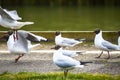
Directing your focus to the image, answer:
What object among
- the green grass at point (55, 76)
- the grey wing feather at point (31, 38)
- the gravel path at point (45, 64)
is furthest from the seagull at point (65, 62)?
the grey wing feather at point (31, 38)

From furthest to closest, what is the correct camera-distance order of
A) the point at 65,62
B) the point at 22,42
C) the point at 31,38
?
the point at 22,42 < the point at 31,38 < the point at 65,62

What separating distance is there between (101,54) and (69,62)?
2.50 metres

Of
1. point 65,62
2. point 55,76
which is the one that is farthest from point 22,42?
point 65,62

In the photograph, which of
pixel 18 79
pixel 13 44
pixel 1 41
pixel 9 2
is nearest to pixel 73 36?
pixel 1 41

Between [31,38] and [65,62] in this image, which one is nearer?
[65,62]

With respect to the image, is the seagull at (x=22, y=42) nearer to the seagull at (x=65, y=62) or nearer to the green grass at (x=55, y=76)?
the green grass at (x=55, y=76)

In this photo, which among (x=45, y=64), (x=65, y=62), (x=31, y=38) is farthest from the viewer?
(x=45, y=64)

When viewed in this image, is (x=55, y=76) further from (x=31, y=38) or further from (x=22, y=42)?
(x=22, y=42)

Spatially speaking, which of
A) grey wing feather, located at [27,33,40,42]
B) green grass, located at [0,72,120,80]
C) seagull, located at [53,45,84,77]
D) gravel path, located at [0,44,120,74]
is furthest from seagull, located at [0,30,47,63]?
seagull, located at [53,45,84,77]

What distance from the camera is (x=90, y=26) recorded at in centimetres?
1638

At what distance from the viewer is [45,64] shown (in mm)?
9328

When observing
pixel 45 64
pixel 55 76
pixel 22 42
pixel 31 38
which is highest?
pixel 31 38

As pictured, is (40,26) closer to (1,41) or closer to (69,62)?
(1,41)

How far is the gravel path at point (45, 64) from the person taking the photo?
882 centimetres
